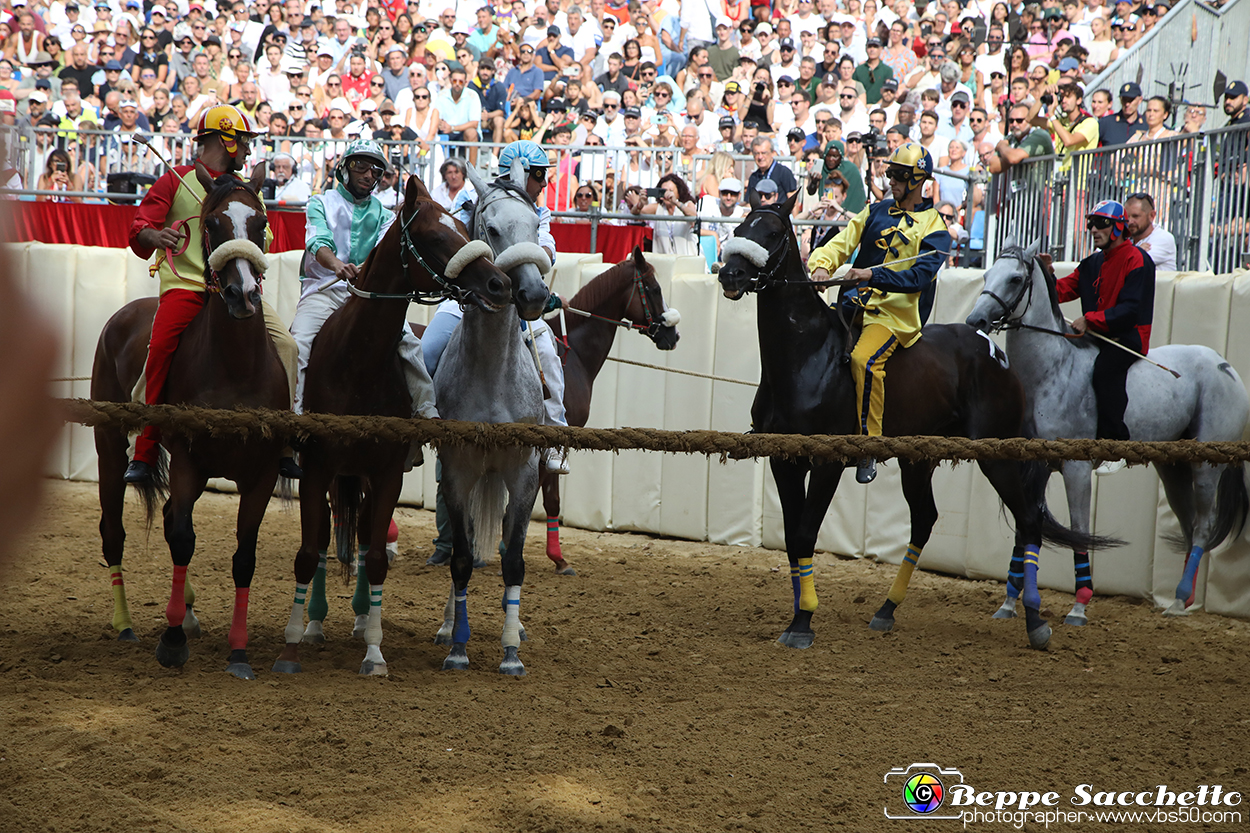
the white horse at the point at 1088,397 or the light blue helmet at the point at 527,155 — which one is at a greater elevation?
the light blue helmet at the point at 527,155

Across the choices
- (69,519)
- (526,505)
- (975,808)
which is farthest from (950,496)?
(69,519)

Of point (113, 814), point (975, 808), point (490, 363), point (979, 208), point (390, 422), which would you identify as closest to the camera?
point (113, 814)

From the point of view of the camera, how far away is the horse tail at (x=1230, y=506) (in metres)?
7.04

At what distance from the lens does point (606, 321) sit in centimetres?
855

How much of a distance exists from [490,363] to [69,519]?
19.9 feet

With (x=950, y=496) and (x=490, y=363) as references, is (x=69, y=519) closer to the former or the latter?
(x=490, y=363)

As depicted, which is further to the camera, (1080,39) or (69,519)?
(1080,39)

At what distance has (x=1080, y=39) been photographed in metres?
14.0

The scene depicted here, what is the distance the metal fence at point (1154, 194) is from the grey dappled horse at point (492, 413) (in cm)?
555

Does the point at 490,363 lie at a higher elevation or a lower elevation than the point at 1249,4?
lower

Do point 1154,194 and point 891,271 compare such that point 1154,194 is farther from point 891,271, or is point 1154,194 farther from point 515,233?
point 515,233

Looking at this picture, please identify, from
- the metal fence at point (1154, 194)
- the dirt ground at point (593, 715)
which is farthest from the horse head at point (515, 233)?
the metal fence at point (1154, 194)

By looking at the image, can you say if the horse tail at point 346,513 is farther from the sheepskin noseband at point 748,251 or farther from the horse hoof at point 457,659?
the sheepskin noseband at point 748,251

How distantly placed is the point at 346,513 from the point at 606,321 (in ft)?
10.1
